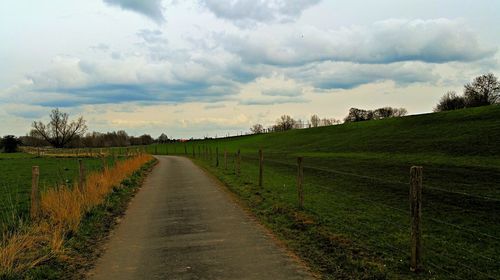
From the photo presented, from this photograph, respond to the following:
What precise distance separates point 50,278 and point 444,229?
27.9 feet

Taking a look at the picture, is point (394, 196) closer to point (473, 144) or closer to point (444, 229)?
point (444, 229)

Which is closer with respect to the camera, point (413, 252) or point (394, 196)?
point (413, 252)

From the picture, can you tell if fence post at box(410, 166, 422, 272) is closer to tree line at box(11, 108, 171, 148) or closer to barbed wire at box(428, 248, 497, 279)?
barbed wire at box(428, 248, 497, 279)

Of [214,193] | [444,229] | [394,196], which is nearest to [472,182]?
[394,196]

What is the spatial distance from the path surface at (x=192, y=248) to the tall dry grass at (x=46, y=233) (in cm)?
91

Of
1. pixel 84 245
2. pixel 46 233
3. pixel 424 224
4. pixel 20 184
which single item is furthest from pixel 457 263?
pixel 20 184

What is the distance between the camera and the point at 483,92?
82.6 metres

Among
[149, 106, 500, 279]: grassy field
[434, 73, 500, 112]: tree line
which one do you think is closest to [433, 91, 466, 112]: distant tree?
[434, 73, 500, 112]: tree line

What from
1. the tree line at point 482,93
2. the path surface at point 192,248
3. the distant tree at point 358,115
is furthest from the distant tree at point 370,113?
the path surface at point 192,248

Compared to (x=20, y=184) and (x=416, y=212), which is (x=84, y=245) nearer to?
(x=416, y=212)

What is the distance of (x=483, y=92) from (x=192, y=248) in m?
87.9

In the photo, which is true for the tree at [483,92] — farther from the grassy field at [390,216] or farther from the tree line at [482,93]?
the grassy field at [390,216]

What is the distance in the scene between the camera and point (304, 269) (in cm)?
667

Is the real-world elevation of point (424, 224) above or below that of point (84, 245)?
below
